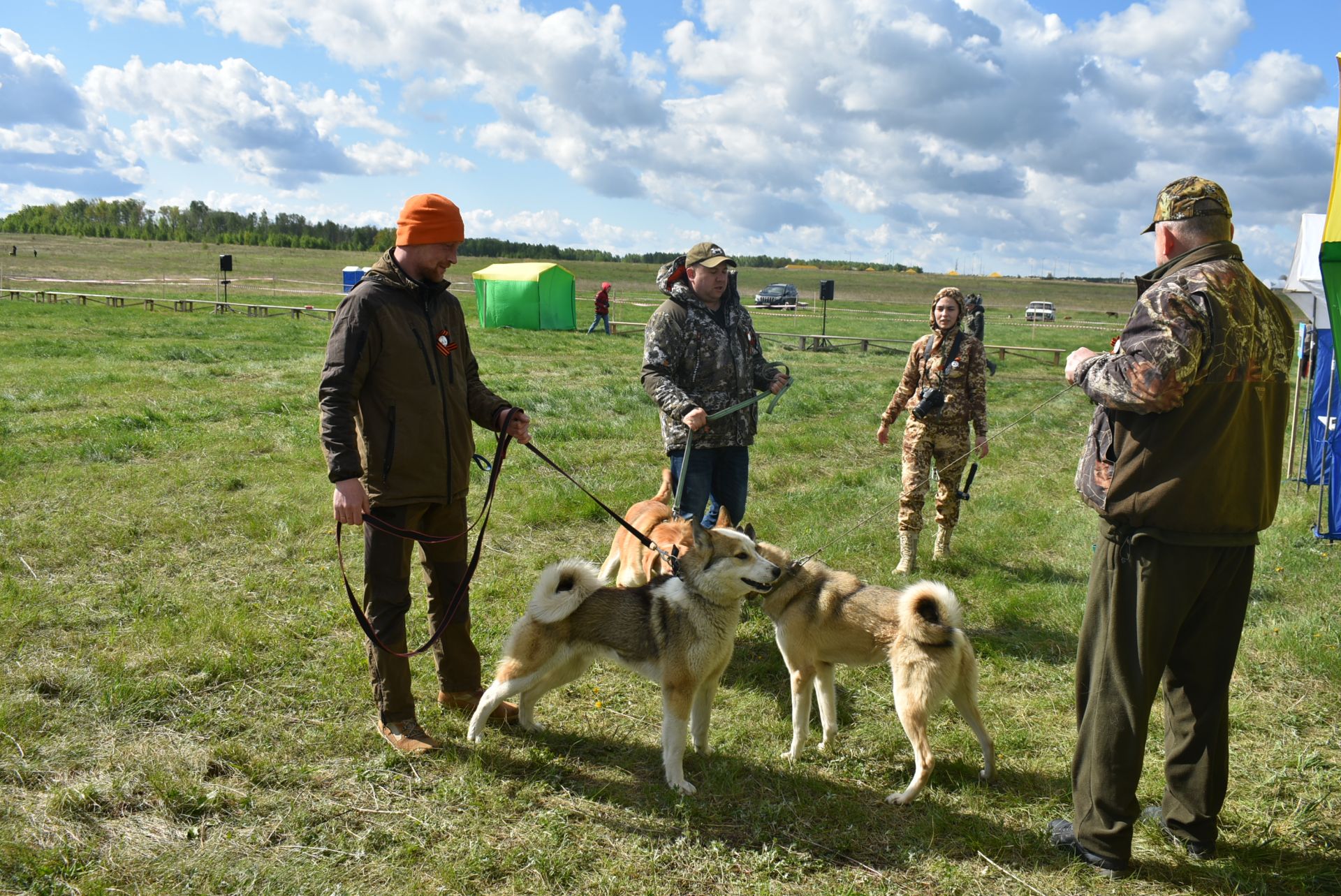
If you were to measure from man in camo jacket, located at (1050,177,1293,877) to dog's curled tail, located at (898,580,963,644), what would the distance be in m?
0.72

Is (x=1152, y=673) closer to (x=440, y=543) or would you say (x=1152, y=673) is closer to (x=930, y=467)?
(x=440, y=543)

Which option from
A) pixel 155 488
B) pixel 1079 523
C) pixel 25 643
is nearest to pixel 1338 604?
pixel 1079 523

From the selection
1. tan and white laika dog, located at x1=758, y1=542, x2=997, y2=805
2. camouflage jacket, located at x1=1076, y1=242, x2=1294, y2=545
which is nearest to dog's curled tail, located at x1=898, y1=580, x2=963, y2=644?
tan and white laika dog, located at x1=758, y1=542, x2=997, y2=805

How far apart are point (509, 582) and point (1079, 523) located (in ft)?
19.2

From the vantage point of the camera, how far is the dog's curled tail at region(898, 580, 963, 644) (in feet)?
13.0

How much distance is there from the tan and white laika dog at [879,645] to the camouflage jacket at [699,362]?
90 cm

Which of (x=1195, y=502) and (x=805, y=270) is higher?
(x=805, y=270)

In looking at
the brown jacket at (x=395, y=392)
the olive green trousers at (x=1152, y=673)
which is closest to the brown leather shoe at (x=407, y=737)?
A: the brown jacket at (x=395, y=392)

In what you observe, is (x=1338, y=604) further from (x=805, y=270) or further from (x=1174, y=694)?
(x=805, y=270)

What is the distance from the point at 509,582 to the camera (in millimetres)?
6227

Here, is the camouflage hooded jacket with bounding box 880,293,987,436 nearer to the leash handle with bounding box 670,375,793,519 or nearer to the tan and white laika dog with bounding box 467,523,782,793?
the leash handle with bounding box 670,375,793,519

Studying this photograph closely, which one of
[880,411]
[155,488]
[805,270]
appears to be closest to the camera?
[155,488]

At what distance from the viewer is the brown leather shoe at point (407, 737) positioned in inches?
158

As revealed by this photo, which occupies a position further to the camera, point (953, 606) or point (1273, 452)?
point (953, 606)
